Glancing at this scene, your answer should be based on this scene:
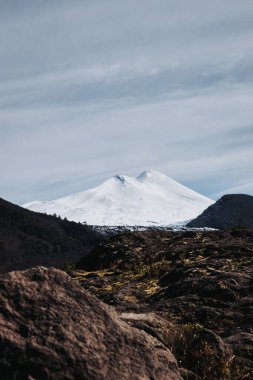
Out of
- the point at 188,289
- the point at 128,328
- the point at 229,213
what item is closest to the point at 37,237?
the point at 229,213

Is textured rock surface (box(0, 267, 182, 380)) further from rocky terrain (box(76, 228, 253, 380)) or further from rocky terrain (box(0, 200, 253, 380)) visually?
rocky terrain (box(76, 228, 253, 380))

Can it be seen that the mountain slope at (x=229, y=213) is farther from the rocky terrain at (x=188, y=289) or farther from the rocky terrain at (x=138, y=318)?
the rocky terrain at (x=138, y=318)

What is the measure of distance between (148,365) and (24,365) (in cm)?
137

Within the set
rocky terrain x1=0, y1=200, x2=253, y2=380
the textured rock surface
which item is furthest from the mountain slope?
the textured rock surface

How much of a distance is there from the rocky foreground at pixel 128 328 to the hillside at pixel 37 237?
70.4 m

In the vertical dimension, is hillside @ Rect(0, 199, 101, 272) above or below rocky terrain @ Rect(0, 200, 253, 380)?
above

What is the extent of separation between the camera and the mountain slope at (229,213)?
383ft

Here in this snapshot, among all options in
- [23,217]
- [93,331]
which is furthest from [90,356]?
[23,217]

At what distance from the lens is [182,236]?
17.4m

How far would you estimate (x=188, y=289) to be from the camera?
1099cm

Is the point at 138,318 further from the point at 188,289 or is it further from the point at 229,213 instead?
the point at 229,213

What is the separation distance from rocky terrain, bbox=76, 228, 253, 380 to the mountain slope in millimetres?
99945

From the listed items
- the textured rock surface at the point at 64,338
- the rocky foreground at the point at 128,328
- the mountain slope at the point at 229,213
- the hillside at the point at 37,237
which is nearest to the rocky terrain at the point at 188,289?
the rocky foreground at the point at 128,328

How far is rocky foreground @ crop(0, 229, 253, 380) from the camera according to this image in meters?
5.59
